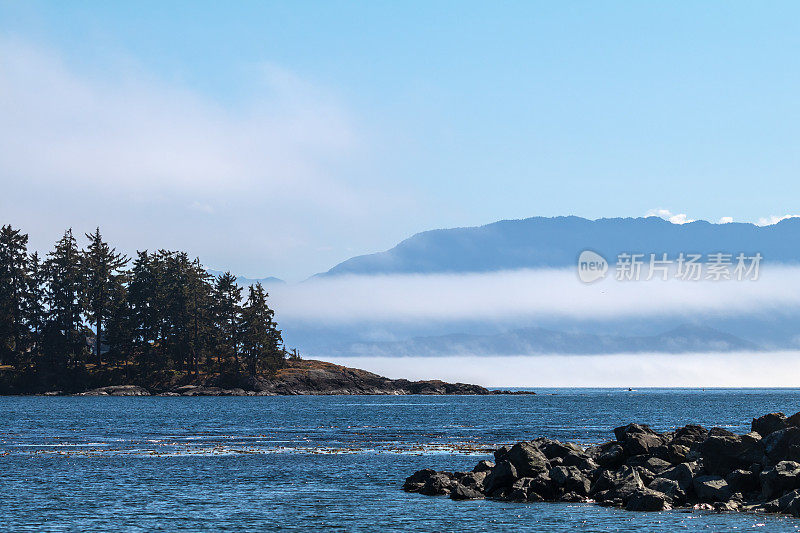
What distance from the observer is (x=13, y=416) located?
13650 centimetres

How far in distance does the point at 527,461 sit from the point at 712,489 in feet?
35.3

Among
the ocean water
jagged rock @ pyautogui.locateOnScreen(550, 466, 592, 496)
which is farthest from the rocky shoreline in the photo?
the ocean water

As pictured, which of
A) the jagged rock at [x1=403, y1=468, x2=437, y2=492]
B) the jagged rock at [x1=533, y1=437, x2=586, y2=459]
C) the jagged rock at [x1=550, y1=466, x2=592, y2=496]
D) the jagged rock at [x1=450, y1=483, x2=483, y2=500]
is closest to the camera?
the jagged rock at [x1=450, y1=483, x2=483, y2=500]

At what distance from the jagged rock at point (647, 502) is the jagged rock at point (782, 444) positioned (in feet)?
23.8

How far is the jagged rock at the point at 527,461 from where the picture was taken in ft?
180

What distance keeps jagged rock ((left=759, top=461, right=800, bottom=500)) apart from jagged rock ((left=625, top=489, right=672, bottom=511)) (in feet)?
16.8

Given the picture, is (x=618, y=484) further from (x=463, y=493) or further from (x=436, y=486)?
(x=436, y=486)

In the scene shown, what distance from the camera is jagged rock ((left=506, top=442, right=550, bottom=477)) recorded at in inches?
2158

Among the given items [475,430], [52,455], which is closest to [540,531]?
[52,455]

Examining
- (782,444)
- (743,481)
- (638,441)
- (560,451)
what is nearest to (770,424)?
(782,444)

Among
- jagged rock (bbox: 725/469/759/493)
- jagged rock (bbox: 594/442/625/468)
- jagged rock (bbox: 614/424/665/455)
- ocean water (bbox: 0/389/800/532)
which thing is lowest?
A: ocean water (bbox: 0/389/800/532)

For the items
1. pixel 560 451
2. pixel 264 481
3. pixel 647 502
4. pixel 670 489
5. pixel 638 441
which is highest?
pixel 638 441

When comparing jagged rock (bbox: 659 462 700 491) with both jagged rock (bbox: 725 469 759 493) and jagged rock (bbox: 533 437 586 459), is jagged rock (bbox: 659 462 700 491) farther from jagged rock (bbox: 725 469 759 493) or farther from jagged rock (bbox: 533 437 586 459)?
jagged rock (bbox: 533 437 586 459)

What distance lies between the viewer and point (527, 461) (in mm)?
54938
